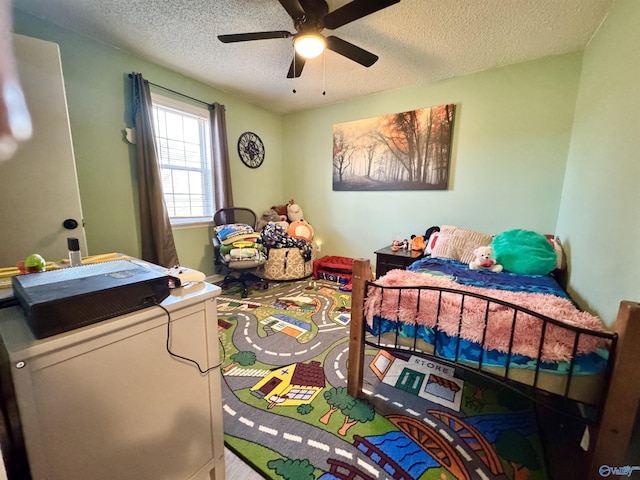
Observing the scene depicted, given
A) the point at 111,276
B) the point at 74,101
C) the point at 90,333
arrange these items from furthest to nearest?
the point at 74,101
the point at 111,276
the point at 90,333

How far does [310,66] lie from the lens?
2.51 metres

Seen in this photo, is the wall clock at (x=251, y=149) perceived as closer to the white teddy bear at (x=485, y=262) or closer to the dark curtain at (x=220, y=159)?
the dark curtain at (x=220, y=159)

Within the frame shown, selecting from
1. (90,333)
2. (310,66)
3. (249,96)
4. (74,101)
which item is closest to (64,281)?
(90,333)

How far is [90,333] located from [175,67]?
9.68 ft

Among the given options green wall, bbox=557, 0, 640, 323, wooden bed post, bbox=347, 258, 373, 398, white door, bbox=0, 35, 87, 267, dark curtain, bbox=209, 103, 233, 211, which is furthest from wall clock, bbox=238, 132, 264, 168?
green wall, bbox=557, 0, 640, 323

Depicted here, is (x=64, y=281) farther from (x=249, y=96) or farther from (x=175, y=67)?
(x=249, y=96)


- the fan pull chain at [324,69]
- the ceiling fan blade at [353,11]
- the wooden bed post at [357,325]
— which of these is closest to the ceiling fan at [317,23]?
the ceiling fan blade at [353,11]

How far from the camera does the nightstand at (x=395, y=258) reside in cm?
268

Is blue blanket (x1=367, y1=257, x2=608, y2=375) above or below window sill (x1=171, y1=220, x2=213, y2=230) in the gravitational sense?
below

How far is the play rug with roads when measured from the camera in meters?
1.10

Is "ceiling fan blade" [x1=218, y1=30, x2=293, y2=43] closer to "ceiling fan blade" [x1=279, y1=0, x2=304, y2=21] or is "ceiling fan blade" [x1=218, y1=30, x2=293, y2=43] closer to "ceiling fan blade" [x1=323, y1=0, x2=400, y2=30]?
"ceiling fan blade" [x1=279, y1=0, x2=304, y2=21]

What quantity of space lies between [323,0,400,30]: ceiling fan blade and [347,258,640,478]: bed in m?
1.47

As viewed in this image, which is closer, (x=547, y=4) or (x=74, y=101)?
(x=547, y=4)

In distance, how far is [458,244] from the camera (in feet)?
8.02
